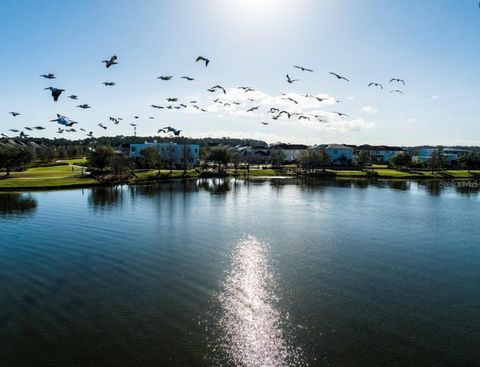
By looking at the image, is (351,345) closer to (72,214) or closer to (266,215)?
(266,215)

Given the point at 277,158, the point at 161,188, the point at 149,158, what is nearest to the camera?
the point at 161,188

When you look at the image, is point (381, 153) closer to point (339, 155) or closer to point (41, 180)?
point (339, 155)

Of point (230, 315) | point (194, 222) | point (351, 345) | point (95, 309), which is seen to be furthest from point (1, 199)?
point (351, 345)

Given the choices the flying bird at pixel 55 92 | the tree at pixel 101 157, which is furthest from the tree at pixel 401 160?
the flying bird at pixel 55 92

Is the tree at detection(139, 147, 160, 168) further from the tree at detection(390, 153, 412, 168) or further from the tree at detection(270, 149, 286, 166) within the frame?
the tree at detection(390, 153, 412, 168)

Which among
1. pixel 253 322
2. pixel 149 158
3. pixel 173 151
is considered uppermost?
pixel 173 151

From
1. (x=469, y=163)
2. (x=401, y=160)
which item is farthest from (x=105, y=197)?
(x=469, y=163)

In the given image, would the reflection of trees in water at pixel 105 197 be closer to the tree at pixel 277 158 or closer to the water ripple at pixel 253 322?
the water ripple at pixel 253 322
